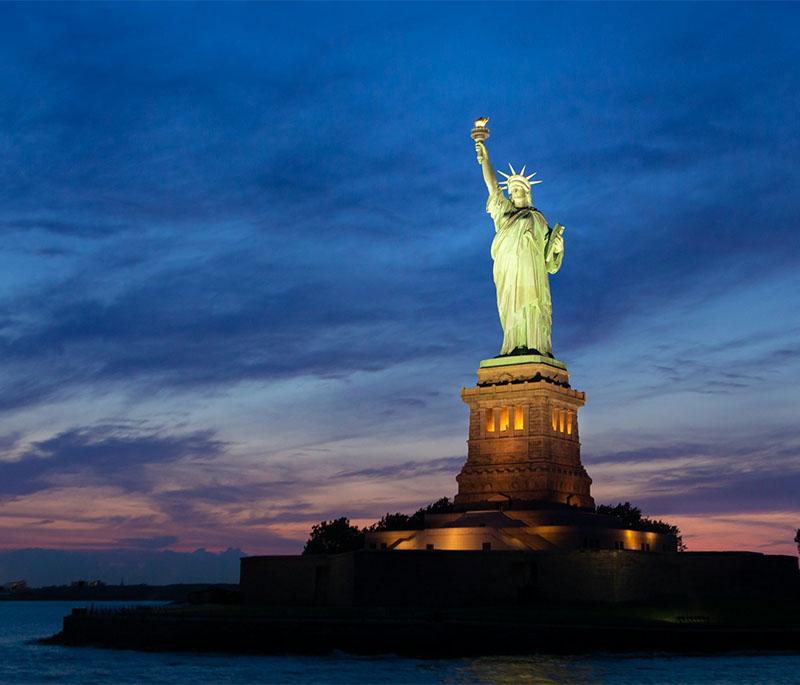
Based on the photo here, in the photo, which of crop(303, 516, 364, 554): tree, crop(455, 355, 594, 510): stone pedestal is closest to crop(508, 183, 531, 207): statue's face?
crop(455, 355, 594, 510): stone pedestal

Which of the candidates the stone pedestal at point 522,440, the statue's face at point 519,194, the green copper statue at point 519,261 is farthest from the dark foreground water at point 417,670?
the statue's face at point 519,194

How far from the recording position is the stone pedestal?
61.4 meters

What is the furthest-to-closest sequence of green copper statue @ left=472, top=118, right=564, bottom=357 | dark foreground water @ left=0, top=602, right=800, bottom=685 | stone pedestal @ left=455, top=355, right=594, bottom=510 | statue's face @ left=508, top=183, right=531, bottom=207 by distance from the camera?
statue's face @ left=508, top=183, right=531, bottom=207 < green copper statue @ left=472, top=118, right=564, bottom=357 < stone pedestal @ left=455, top=355, right=594, bottom=510 < dark foreground water @ left=0, top=602, right=800, bottom=685

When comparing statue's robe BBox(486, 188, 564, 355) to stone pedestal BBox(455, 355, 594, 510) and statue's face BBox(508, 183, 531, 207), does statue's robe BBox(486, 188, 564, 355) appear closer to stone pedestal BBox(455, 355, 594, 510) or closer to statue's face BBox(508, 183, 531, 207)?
statue's face BBox(508, 183, 531, 207)

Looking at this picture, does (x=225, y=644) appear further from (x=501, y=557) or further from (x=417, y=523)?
(x=417, y=523)

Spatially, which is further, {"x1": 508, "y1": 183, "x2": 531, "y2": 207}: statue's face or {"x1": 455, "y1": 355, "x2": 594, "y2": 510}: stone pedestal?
{"x1": 508, "y1": 183, "x2": 531, "y2": 207}: statue's face

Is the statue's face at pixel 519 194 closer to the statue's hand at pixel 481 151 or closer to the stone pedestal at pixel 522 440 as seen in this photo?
the statue's hand at pixel 481 151

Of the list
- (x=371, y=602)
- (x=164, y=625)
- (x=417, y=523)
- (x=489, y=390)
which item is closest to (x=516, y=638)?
(x=371, y=602)

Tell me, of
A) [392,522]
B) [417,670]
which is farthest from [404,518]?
[417,670]

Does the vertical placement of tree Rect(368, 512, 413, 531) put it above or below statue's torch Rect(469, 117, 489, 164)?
below

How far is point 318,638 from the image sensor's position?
46.8m

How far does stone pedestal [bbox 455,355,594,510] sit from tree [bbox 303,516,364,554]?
22.0 m

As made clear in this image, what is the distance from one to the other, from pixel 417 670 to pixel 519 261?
2742 centimetres

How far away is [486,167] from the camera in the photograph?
6619 cm
